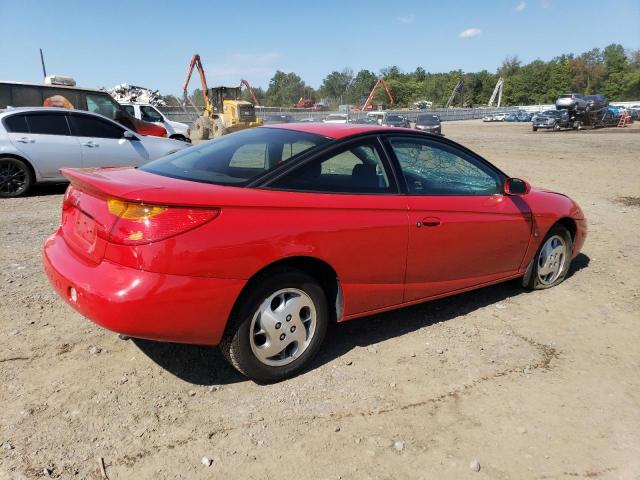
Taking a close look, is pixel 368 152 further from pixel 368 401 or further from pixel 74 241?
pixel 74 241

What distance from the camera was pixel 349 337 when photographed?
3.67 metres

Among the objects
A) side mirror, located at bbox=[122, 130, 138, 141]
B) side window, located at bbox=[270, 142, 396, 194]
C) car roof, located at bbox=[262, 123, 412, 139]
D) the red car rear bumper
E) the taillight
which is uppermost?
car roof, located at bbox=[262, 123, 412, 139]

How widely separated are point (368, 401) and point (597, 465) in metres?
1.16

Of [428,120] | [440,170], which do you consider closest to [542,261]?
[440,170]

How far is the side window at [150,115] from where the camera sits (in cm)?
1739

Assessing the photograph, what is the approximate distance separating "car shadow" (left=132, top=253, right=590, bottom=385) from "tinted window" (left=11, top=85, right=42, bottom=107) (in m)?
12.6

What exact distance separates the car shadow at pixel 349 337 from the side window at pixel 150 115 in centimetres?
1524

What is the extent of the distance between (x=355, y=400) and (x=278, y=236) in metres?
1.04

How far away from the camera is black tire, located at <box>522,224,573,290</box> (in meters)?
4.54

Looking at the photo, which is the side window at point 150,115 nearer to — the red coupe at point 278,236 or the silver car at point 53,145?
the silver car at point 53,145

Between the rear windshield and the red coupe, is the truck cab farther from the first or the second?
the red coupe

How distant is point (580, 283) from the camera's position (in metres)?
4.97

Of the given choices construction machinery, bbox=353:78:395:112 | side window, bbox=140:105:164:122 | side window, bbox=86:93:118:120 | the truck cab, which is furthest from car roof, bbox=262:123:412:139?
construction machinery, bbox=353:78:395:112

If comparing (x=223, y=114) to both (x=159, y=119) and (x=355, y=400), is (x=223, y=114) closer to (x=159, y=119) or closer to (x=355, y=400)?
(x=159, y=119)
